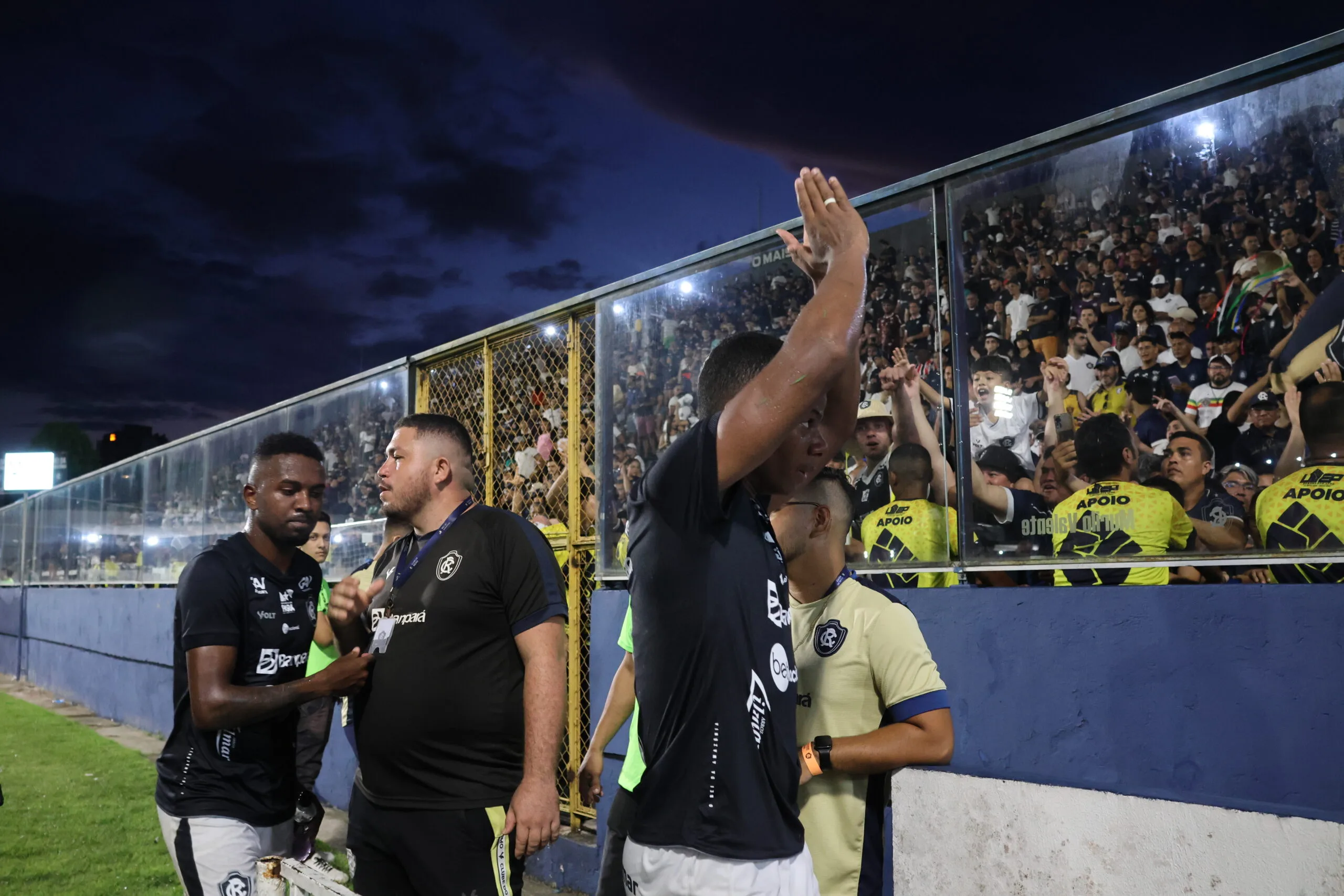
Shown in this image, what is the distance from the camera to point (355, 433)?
959 centimetres

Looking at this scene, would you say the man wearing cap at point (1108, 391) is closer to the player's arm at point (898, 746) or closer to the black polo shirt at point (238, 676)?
the player's arm at point (898, 746)

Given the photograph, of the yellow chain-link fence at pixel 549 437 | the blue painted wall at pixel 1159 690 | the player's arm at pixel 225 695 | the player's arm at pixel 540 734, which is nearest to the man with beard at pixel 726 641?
the player's arm at pixel 540 734

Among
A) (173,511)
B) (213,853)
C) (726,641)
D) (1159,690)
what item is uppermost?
(173,511)

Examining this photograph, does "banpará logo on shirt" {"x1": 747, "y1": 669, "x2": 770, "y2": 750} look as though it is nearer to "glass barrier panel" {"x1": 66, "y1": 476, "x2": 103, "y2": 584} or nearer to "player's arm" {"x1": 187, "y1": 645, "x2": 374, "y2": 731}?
"player's arm" {"x1": 187, "y1": 645, "x2": 374, "y2": 731}

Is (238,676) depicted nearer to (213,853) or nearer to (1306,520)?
(213,853)

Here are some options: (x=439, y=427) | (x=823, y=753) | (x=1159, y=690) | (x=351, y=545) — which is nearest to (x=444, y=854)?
(x=823, y=753)

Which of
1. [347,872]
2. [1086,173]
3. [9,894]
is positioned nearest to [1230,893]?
[1086,173]

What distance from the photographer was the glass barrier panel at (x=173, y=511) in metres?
13.9

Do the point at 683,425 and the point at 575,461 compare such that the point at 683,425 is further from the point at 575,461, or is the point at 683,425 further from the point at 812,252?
the point at 812,252

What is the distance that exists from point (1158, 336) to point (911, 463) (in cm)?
129

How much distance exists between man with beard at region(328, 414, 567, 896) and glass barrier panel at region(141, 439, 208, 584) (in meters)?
11.8

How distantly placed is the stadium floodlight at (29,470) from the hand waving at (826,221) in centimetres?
4847

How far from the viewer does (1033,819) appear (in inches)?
151

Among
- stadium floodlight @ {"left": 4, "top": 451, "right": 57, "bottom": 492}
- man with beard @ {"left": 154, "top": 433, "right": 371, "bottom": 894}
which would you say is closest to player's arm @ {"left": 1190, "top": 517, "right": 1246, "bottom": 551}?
man with beard @ {"left": 154, "top": 433, "right": 371, "bottom": 894}
